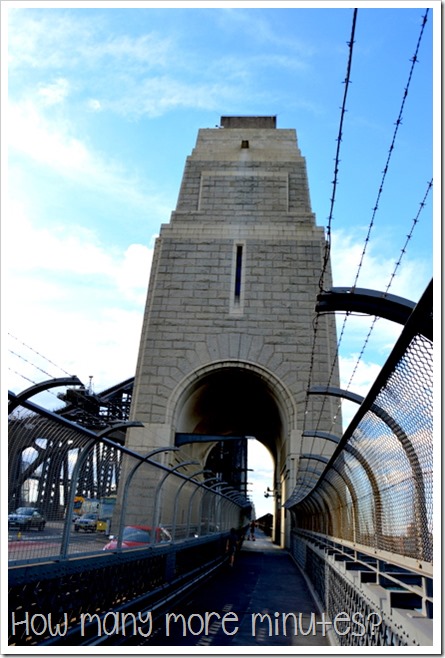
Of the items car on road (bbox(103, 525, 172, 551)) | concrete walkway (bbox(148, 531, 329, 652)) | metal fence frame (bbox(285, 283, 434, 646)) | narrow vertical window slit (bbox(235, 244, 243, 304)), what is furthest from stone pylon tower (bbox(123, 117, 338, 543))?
metal fence frame (bbox(285, 283, 434, 646))

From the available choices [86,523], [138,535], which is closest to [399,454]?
[86,523]

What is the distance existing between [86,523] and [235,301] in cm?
2104

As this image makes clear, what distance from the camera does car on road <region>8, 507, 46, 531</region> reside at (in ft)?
13.4

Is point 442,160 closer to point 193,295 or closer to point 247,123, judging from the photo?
point 193,295

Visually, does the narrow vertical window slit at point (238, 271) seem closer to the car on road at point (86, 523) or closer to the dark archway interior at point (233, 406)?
the dark archway interior at point (233, 406)

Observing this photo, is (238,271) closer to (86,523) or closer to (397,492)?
(86,523)

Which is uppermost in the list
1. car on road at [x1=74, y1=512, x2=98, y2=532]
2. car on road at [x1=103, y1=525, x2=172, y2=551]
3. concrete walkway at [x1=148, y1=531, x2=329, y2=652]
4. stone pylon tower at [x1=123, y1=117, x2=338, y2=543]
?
stone pylon tower at [x1=123, y1=117, x2=338, y2=543]

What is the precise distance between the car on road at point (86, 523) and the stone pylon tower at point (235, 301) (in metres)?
17.3

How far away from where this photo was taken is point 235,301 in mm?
26234

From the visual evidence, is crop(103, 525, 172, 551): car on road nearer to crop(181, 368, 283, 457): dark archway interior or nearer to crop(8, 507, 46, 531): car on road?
crop(8, 507, 46, 531): car on road

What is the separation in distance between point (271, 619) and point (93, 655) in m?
5.34

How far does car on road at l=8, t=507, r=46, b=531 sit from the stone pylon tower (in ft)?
61.3

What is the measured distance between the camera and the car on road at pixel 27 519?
4.07m

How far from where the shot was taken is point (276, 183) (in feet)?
96.8
